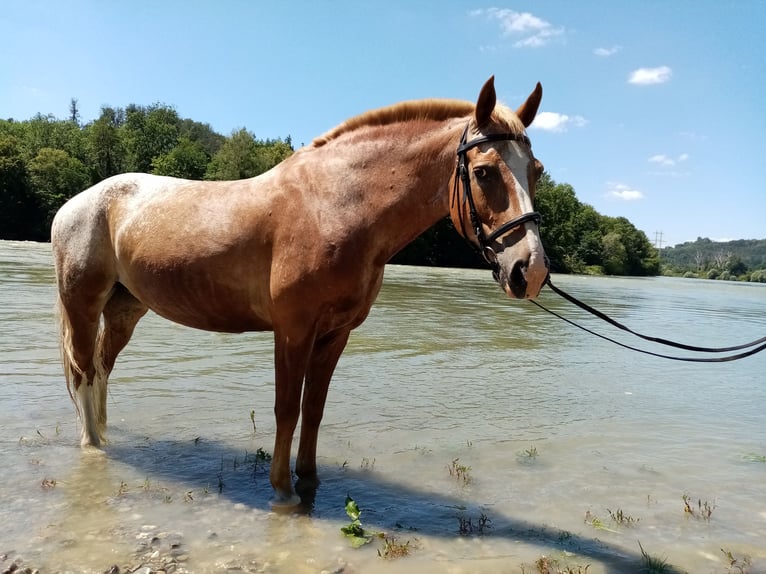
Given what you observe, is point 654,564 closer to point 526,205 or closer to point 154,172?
point 526,205

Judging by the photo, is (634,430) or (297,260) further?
(634,430)

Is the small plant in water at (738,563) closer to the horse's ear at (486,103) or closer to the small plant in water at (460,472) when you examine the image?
the small plant in water at (460,472)

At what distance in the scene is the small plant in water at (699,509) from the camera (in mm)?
3523

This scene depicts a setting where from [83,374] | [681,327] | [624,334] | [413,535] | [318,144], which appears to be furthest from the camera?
[681,327]

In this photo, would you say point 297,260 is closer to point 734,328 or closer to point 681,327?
point 681,327

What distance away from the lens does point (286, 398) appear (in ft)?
11.0

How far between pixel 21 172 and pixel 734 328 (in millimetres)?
65857

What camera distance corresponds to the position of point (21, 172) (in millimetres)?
57594

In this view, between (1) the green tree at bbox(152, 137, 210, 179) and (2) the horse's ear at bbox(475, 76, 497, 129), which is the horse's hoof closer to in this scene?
(2) the horse's ear at bbox(475, 76, 497, 129)

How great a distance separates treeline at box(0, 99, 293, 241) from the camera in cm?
5597

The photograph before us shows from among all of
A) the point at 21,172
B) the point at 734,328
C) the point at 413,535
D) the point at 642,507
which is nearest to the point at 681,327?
the point at 734,328

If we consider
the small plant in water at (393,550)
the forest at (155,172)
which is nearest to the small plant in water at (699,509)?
the small plant in water at (393,550)

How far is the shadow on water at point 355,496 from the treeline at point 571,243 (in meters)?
55.7

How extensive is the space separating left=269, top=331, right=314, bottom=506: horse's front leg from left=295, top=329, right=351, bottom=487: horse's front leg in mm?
305
